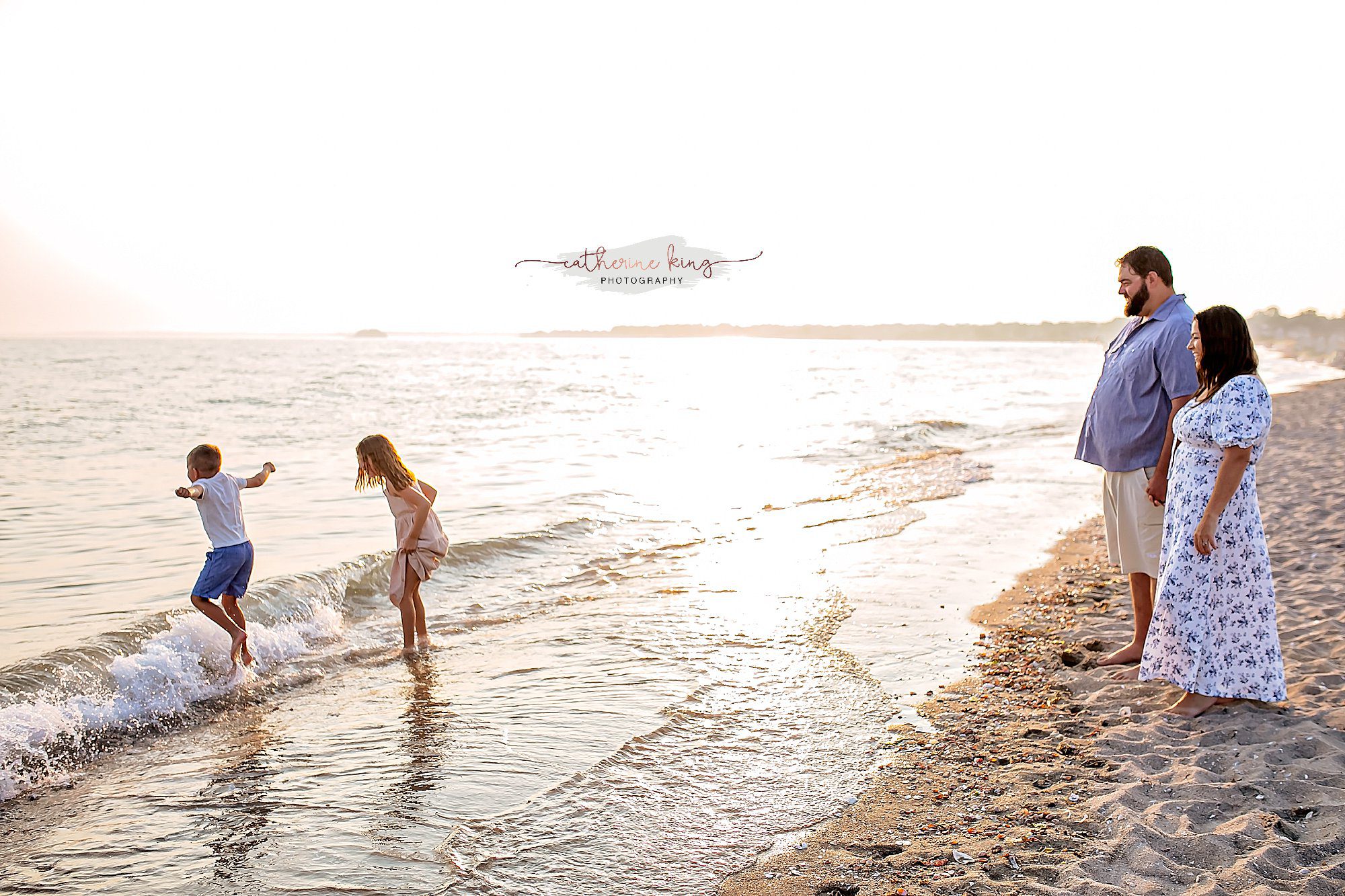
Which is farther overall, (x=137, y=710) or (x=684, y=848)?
(x=137, y=710)

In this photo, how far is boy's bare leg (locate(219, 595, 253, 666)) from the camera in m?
5.46

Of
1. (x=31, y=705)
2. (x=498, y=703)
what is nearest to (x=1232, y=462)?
(x=498, y=703)

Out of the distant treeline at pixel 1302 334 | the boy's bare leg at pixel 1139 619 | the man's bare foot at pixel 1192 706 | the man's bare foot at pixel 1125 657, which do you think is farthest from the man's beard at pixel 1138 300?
the distant treeline at pixel 1302 334

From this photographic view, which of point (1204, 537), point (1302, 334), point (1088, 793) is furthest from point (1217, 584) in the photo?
point (1302, 334)

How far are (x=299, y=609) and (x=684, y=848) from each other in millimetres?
4750

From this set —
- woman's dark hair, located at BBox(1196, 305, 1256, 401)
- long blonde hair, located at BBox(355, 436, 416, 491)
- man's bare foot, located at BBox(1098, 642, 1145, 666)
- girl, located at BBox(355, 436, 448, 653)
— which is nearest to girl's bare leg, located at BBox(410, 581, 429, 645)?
girl, located at BBox(355, 436, 448, 653)

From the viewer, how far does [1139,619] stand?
190 inches

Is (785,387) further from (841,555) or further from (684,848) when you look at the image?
(684,848)

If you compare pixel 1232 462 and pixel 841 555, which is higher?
pixel 1232 462

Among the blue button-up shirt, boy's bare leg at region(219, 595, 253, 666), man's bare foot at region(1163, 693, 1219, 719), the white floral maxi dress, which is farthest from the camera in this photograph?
boy's bare leg at region(219, 595, 253, 666)

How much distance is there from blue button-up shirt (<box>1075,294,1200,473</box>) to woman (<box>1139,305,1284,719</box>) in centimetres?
15

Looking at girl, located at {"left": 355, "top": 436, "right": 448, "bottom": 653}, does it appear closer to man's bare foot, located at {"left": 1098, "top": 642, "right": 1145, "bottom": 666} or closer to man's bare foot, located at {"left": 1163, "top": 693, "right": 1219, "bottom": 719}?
man's bare foot, located at {"left": 1098, "top": 642, "right": 1145, "bottom": 666}

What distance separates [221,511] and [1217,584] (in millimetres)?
5525

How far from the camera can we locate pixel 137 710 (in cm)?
494
